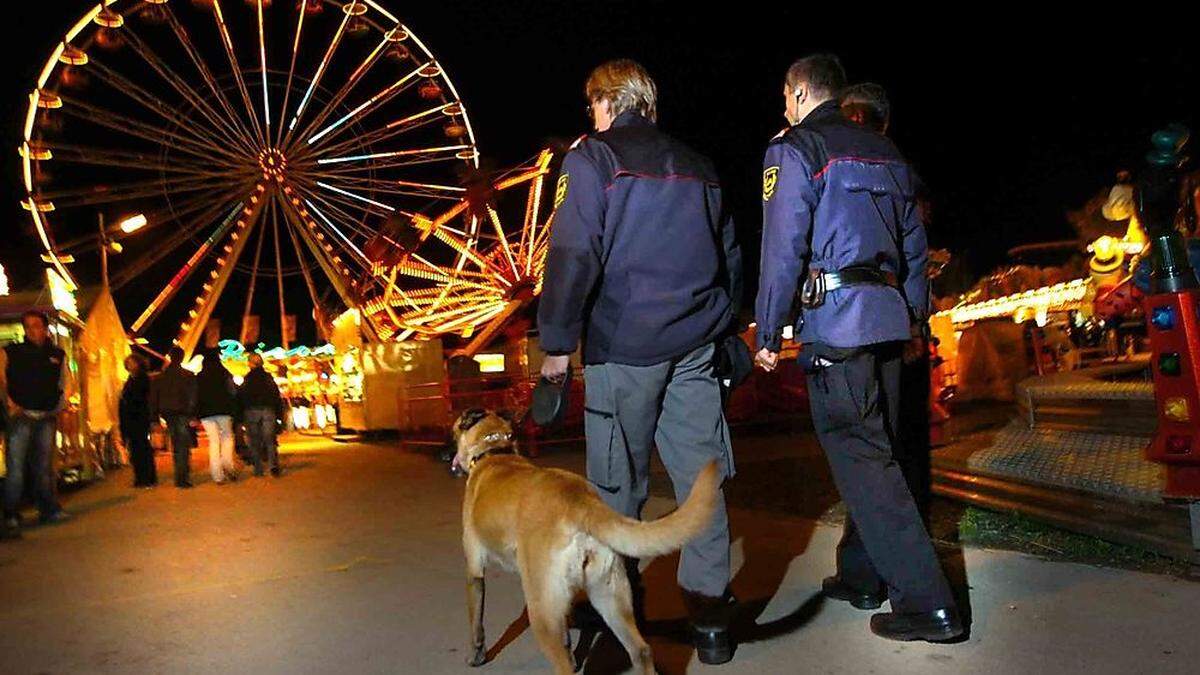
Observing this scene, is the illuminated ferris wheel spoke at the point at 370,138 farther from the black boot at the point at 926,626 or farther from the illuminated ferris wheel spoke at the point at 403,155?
the black boot at the point at 926,626

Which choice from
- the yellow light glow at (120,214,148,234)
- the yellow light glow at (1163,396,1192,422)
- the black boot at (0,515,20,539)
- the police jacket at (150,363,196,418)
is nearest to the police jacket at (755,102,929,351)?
the yellow light glow at (1163,396,1192,422)

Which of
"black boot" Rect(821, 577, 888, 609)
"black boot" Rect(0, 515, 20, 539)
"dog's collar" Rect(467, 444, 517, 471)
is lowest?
"black boot" Rect(821, 577, 888, 609)

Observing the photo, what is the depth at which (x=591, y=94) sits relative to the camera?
3.50 meters

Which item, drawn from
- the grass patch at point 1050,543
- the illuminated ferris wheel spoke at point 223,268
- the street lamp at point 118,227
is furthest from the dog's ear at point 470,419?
the illuminated ferris wheel spoke at point 223,268

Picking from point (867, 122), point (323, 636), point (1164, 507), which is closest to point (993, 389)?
point (1164, 507)

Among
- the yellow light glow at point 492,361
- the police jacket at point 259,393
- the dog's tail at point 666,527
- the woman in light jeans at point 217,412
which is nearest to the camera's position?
the dog's tail at point 666,527

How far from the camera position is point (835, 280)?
10.3ft

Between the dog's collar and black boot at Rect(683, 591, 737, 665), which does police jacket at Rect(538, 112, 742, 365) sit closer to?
the dog's collar

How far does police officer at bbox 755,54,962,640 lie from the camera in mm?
3082

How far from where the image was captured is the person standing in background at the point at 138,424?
11078 mm

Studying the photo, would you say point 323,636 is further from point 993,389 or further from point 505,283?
point 505,283

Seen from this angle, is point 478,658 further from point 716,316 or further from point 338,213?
point 338,213

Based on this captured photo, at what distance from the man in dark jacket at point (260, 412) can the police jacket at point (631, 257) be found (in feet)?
31.7

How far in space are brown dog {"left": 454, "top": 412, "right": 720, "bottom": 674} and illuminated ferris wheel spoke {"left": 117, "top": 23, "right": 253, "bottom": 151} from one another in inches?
880
